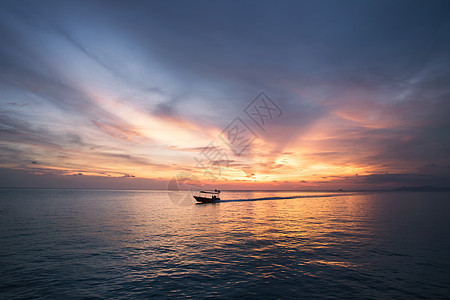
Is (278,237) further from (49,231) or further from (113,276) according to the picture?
(49,231)

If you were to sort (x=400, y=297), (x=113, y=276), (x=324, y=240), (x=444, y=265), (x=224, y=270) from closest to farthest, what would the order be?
(x=400, y=297), (x=113, y=276), (x=224, y=270), (x=444, y=265), (x=324, y=240)

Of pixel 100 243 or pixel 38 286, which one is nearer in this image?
pixel 38 286

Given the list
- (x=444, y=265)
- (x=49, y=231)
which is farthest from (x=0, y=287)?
(x=444, y=265)

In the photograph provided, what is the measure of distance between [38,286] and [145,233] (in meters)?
20.7

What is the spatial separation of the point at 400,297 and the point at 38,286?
2559cm

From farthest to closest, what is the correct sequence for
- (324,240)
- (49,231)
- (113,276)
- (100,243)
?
(49,231) → (324,240) → (100,243) → (113,276)

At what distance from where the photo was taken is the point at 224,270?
808 inches

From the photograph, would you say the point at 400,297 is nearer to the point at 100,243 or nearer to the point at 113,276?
the point at 113,276

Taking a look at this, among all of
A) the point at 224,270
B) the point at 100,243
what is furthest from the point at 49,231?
the point at 224,270

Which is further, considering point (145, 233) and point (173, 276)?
point (145, 233)

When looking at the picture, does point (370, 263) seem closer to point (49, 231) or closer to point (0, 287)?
point (0, 287)

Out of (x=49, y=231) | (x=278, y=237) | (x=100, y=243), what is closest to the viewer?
(x=100, y=243)

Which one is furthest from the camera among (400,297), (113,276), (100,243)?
(100,243)

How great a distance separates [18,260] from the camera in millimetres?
23109
